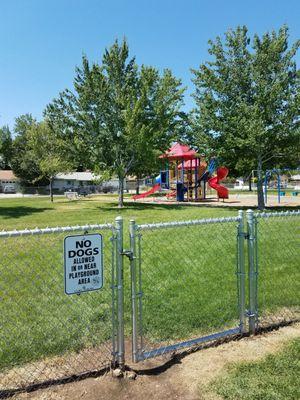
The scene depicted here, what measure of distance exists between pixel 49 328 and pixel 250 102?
1765 centimetres

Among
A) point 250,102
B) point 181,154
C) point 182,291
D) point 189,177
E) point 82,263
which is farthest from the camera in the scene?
point 189,177

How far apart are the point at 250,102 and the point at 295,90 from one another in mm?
2157

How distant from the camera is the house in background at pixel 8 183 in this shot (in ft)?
211

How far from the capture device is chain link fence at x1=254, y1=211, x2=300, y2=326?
17.0 ft

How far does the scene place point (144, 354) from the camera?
3.96 m

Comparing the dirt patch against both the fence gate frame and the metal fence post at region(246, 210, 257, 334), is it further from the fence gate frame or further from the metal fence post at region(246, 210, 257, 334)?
the metal fence post at region(246, 210, 257, 334)

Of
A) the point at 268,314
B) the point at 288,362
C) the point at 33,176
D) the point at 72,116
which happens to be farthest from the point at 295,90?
the point at 33,176

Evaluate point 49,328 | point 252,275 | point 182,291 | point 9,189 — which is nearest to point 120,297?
point 49,328

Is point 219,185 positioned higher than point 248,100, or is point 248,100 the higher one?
point 248,100

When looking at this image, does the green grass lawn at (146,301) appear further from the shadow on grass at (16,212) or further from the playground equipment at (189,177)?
the playground equipment at (189,177)

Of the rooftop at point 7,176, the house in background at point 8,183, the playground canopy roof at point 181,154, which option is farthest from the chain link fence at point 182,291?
the rooftop at point 7,176

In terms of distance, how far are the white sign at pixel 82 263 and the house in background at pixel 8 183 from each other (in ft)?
201

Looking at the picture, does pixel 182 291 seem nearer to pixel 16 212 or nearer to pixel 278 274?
pixel 278 274

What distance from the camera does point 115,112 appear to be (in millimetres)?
23703
